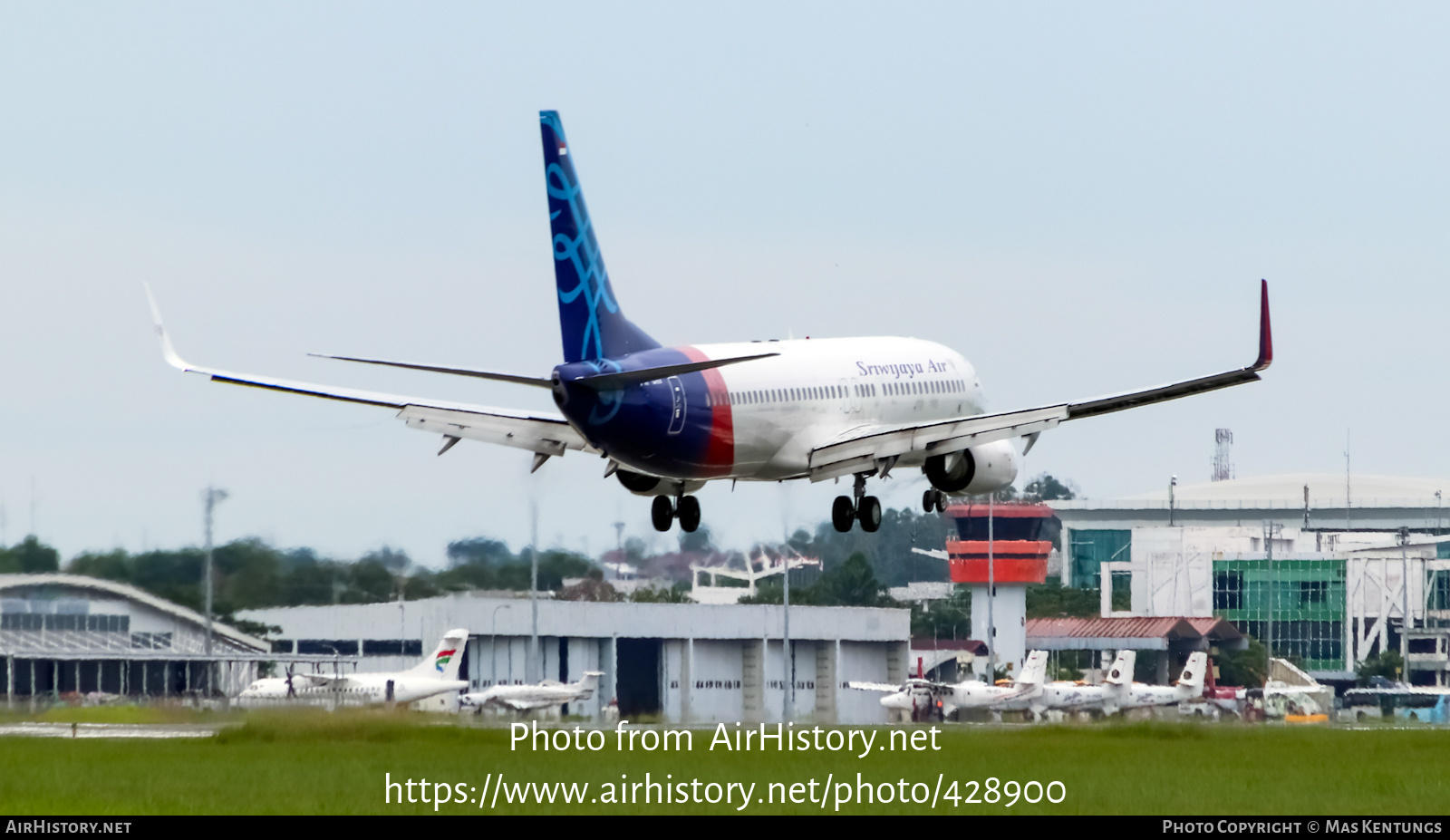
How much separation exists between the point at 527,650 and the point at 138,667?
40962 mm

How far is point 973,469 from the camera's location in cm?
5631

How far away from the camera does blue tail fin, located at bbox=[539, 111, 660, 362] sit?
49281mm

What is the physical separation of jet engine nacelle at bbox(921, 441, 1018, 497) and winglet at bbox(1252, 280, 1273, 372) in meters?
9.32

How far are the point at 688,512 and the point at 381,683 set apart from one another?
54.0 m

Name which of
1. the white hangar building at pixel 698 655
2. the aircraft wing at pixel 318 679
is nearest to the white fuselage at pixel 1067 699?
the white hangar building at pixel 698 655

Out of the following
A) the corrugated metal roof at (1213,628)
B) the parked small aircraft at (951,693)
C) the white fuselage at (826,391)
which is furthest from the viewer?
the corrugated metal roof at (1213,628)

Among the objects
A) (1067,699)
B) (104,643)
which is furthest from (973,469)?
(1067,699)

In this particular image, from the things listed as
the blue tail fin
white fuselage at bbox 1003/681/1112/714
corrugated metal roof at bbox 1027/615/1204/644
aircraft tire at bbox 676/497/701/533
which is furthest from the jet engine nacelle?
corrugated metal roof at bbox 1027/615/1204/644

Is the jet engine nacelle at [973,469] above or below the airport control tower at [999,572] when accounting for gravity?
above

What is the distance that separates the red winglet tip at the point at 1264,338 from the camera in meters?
47.2

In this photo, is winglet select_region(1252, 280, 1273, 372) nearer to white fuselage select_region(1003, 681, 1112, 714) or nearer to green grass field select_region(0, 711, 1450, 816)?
green grass field select_region(0, 711, 1450, 816)

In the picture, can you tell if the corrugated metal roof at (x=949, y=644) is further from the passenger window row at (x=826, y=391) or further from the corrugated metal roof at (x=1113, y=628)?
the passenger window row at (x=826, y=391)

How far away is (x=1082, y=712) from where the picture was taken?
138000mm
